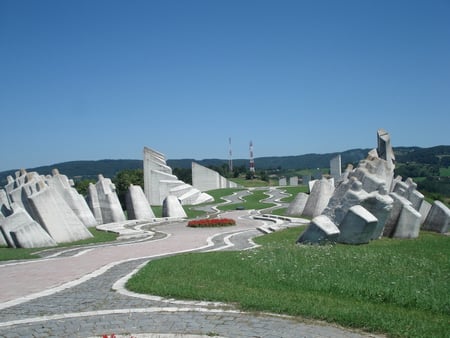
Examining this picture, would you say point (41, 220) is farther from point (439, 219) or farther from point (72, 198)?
point (439, 219)

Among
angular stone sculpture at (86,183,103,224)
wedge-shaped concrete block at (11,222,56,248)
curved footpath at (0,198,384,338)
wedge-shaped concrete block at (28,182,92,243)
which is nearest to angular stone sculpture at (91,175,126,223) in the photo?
angular stone sculpture at (86,183,103,224)

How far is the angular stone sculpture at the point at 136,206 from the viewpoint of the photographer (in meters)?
27.8

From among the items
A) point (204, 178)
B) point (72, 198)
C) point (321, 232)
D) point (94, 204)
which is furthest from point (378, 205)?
point (204, 178)

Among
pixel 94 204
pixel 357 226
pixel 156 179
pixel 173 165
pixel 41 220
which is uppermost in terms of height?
pixel 173 165

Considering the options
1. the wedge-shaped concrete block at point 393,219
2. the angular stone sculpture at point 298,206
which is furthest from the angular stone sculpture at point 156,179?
the wedge-shaped concrete block at point 393,219

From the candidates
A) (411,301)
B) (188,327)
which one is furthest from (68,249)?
(411,301)

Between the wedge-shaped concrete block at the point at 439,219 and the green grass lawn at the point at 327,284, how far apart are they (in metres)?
7.05

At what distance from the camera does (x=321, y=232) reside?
13.6 metres

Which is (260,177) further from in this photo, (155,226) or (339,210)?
(339,210)

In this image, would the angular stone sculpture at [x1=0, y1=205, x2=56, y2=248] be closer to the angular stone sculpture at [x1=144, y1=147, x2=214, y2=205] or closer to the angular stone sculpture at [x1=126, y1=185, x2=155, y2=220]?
the angular stone sculpture at [x1=126, y1=185, x2=155, y2=220]

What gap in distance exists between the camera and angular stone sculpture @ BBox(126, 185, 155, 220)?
2778cm

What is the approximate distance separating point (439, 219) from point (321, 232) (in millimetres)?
7716

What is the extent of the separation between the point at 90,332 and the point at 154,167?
34.2 m

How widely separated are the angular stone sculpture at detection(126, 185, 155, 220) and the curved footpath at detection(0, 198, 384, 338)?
15.9 m
